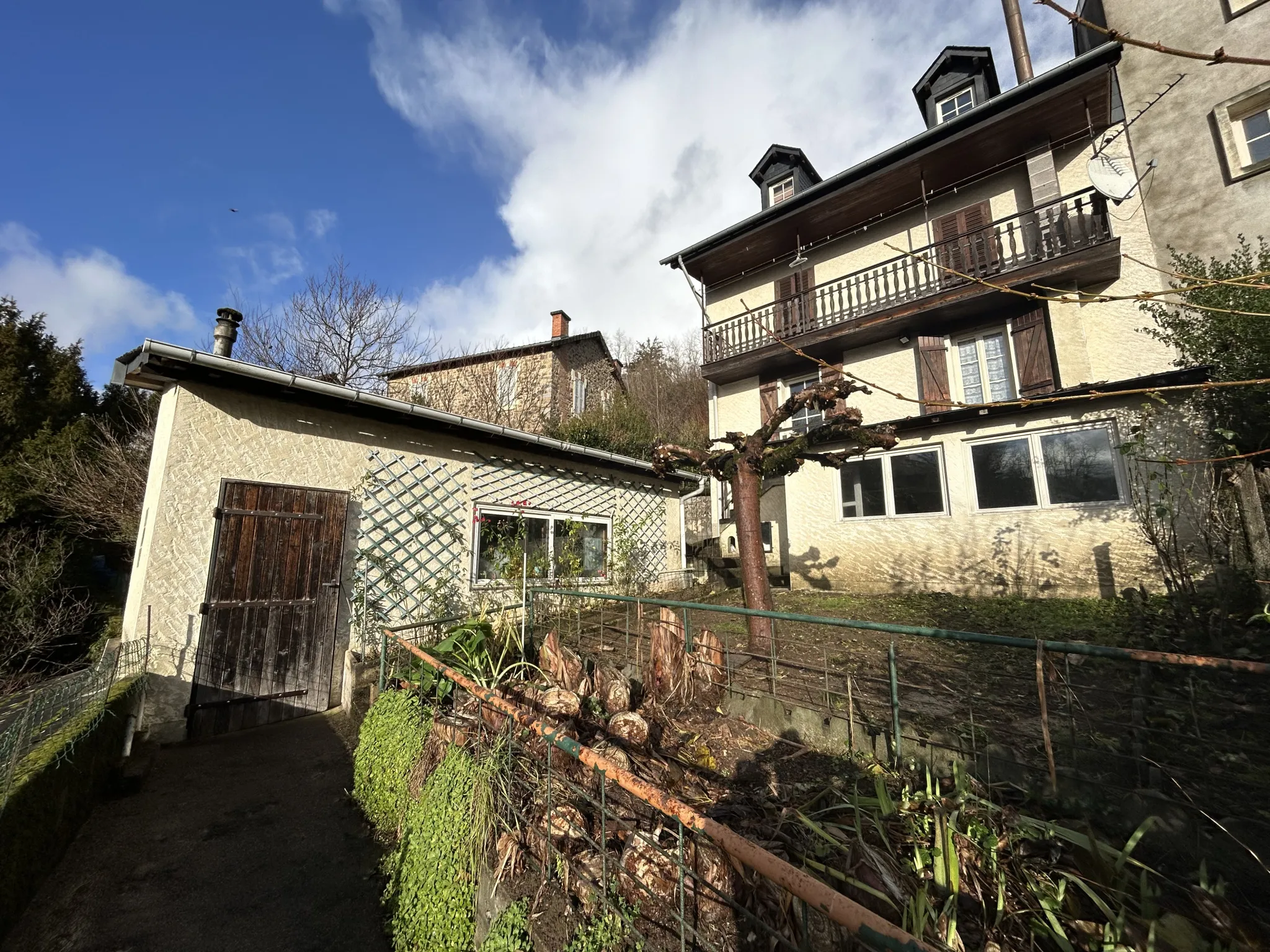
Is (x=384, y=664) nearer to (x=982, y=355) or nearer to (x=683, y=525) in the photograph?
(x=683, y=525)

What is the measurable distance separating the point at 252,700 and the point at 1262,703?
826 cm

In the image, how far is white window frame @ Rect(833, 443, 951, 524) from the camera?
8.39 m

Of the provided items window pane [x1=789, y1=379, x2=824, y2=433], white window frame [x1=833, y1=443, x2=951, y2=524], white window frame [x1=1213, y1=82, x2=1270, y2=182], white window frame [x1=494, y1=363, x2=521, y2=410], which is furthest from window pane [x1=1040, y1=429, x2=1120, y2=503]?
A: white window frame [x1=494, y1=363, x2=521, y2=410]

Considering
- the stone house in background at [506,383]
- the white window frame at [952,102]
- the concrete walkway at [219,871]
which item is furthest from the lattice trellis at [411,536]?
the white window frame at [952,102]

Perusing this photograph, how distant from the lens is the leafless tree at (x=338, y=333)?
13773 mm

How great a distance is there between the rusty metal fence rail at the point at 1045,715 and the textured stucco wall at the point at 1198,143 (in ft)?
28.0

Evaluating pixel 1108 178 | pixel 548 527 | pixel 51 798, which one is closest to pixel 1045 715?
pixel 51 798

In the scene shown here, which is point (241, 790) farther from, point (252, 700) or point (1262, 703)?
point (1262, 703)

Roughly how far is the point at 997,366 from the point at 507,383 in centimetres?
1226

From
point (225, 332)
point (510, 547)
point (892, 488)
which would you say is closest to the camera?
point (225, 332)

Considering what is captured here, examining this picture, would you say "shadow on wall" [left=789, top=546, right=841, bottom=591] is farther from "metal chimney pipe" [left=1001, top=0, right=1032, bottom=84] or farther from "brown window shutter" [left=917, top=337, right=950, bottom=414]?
"metal chimney pipe" [left=1001, top=0, right=1032, bottom=84]

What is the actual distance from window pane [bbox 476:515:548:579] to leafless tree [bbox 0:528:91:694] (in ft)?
18.5

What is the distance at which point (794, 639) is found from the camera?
5.72 metres

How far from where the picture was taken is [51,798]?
2.68 m
